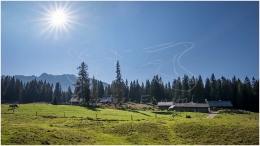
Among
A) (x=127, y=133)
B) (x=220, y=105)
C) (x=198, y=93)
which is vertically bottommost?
(x=220, y=105)

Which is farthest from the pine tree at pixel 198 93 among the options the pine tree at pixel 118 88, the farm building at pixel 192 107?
the pine tree at pixel 118 88

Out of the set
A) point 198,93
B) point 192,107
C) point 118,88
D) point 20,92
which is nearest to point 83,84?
point 118,88

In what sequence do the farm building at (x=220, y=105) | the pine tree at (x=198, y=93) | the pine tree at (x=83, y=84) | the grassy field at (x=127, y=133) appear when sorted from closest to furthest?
the grassy field at (x=127, y=133) < the pine tree at (x=83, y=84) < the farm building at (x=220, y=105) < the pine tree at (x=198, y=93)

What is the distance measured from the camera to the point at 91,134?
30.4 m

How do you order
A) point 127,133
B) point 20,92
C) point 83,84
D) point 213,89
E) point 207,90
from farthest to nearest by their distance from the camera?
point 20,92 < point 207,90 < point 213,89 < point 83,84 < point 127,133

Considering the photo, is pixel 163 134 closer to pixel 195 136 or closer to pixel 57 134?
pixel 195 136

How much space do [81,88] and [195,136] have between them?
199 ft

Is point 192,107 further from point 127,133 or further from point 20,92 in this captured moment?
point 20,92

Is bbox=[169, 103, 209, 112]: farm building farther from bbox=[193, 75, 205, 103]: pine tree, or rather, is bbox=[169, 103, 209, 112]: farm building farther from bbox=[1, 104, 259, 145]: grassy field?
bbox=[1, 104, 259, 145]: grassy field

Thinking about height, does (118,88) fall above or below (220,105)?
above

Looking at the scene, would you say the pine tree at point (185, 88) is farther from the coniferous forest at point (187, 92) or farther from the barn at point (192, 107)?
the barn at point (192, 107)

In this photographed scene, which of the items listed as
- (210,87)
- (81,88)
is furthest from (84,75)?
(210,87)

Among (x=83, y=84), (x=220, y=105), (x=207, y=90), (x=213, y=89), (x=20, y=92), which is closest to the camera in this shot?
(x=83, y=84)

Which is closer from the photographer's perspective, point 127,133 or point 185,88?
point 127,133
